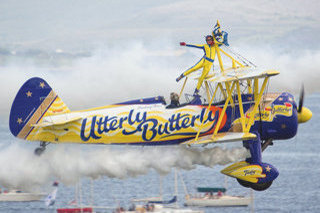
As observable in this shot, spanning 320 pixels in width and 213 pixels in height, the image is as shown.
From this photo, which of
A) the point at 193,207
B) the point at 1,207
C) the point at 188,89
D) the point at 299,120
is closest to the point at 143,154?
the point at 299,120

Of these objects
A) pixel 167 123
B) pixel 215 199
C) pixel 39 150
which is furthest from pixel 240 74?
pixel 215 199

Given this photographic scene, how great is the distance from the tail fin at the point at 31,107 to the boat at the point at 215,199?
30.2m

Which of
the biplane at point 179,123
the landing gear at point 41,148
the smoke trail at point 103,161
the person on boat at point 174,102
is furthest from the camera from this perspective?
the smoke trail at point 103,161

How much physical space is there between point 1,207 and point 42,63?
141 metres

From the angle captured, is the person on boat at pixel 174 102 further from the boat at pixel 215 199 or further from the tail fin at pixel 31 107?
the boat at pixel 215 199

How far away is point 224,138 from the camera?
75.8 ft

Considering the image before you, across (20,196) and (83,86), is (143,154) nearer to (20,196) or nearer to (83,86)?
(83,86)

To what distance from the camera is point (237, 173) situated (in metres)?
24.4

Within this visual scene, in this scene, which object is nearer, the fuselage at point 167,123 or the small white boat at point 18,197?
the fuselage at point 167,123

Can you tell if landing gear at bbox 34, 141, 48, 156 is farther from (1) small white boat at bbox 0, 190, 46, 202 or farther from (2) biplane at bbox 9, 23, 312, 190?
(1) small white boat at bbox 0, 190, 46, 202

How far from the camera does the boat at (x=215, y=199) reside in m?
54.3

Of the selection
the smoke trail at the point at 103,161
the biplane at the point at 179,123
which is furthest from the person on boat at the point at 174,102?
the smoke trail at the point at 103,161

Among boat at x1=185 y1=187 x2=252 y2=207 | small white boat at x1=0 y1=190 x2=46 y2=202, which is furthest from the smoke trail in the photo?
small white boat at x1=0 y1=190 x2=46 y2=202

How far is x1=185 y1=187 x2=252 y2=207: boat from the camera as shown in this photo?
178ft
